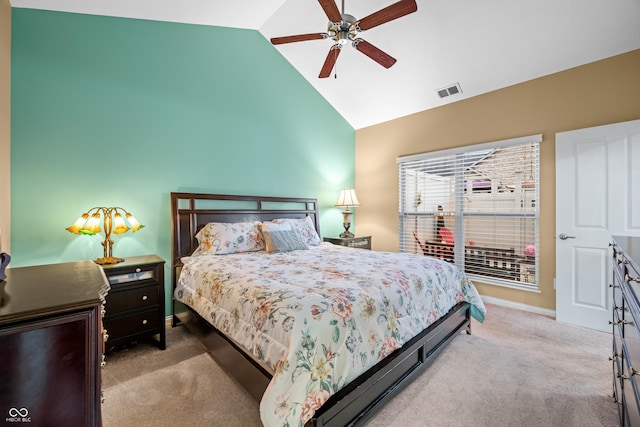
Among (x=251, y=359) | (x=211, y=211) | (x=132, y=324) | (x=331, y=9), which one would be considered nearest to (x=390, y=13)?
(x=331, y=9)

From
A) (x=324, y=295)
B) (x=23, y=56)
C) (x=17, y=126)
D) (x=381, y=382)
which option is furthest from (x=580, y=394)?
(x=23, y=56)

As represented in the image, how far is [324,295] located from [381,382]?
0.66m

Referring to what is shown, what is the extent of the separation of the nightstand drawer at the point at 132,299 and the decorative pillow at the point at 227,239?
63 centimetres

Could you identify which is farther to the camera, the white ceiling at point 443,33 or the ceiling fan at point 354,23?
the white ceiling at point 443,33

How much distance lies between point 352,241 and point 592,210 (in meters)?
2.80

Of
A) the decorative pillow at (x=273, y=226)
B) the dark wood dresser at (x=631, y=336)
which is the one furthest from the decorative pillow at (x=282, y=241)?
the dark wood dresser at (x=631, y=336)

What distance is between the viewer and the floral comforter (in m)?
1.34

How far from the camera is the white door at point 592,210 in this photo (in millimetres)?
2770

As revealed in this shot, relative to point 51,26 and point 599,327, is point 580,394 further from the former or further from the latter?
point 51,26

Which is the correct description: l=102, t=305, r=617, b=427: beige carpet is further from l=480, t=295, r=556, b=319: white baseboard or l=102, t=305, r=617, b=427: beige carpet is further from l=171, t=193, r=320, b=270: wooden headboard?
l=171, t=193, r=320, b=270: wooden headboard

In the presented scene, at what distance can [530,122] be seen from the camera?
342 cm

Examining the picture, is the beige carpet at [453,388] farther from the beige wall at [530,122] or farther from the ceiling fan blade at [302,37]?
the ceiling fan blade at [302,37]

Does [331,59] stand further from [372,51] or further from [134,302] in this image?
[134,302]

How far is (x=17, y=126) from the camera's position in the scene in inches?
92.7
